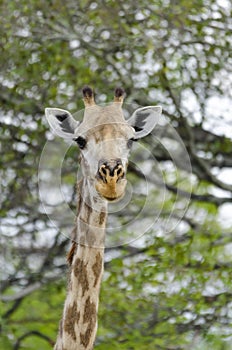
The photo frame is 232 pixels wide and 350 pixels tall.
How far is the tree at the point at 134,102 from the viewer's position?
8.94m

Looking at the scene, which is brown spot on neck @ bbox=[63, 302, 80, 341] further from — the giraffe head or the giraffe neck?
the giraffe head

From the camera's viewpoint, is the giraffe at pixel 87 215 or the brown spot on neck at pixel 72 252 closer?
the giraffe at pixel 87 215

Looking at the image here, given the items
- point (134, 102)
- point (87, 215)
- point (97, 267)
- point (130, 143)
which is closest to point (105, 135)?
point (130, 143)

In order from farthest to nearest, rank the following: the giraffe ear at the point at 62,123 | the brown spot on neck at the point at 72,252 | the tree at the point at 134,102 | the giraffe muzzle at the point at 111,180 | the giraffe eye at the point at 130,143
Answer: the tree at the point at 134,102 < the brown spot on neck at the point at 72,252 < the giraffe ear at the point at 62,123 < the giraffe eye at the point at 130,143 < the giraffe muzzle at the point at 111,180

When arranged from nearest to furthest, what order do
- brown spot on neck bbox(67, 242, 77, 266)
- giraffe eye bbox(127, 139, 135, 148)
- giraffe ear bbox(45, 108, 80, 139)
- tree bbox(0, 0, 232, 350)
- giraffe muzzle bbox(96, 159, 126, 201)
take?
1. giraffe muzzle bbox(96, 159, 126, 201)
2. giraffe eye bbox(127, 139, 135, 148)
3. giraffe ear bbox(45, 108, 80, 139)
4. brown spot on neck bbox(67, 242, 77, 266)
5. tree bbox(0, 0, 232, 350)

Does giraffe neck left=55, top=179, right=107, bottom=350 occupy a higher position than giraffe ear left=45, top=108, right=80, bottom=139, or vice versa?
giraffe ear left=45, top=108, right=80, bottom=139

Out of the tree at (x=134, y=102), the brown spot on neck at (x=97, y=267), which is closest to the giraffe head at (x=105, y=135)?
the brown spot on neck at (x=97, y=267)

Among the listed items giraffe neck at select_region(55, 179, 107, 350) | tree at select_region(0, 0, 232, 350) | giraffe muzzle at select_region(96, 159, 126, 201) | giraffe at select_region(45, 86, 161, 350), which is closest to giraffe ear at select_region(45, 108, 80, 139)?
giraffe at select_region(45, 86, 161, 350)

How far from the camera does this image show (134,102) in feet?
28.9

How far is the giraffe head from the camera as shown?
415 centimetres

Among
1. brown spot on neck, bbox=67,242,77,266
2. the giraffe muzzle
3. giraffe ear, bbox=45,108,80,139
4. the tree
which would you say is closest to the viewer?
the giraffe muzzle

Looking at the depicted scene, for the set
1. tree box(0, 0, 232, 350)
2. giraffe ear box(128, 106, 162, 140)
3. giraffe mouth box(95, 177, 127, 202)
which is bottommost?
tree box(0, 0, 232, 350)

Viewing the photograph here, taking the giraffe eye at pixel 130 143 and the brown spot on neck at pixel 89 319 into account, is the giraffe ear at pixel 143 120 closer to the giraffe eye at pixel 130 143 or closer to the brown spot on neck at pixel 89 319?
the giraffe eye at pixel 130 143

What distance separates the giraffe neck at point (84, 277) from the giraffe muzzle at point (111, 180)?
1.77ft
